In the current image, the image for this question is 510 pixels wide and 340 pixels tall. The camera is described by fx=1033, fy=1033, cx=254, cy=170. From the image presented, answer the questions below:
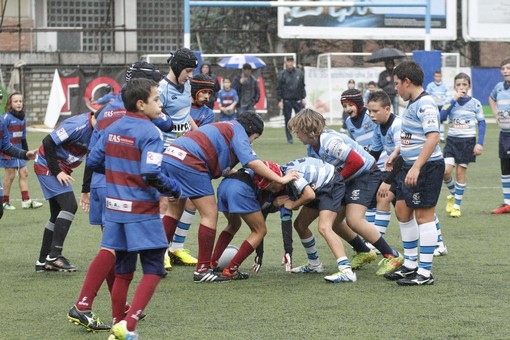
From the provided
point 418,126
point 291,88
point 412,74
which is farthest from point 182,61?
point 291,88

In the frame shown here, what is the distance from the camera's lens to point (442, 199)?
14.8 m

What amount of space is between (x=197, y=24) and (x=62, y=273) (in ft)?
99.1

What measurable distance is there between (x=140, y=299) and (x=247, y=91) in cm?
1917

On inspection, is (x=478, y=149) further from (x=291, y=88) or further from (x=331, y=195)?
(x=291, y=88)

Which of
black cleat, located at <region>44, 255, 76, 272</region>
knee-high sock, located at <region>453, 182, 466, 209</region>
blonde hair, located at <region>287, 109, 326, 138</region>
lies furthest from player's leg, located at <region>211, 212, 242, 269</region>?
knee-high sock, located at <region>453, 182, 466, 209</region>

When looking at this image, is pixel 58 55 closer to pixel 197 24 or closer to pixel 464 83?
pixel 197 24

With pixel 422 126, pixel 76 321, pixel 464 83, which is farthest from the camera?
pixel 464 83

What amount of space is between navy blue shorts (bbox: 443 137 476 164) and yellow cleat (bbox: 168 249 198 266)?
4.92m

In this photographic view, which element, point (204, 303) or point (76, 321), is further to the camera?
point (204, 303)

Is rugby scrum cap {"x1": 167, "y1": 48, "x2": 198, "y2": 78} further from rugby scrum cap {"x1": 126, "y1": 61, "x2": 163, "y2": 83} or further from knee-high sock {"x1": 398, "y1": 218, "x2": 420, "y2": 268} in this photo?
knee-high sock {"x1": 398, "y1": 218, "x2": 420, "y2": 268}

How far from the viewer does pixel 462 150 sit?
1332 cm

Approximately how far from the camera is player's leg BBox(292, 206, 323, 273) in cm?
888

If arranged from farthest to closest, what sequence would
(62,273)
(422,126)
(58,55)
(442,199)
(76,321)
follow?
(58,55) → (442,199) → (62,273) → (422,126) → (76,321)

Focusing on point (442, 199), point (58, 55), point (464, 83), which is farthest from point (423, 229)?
point (58, 55)
